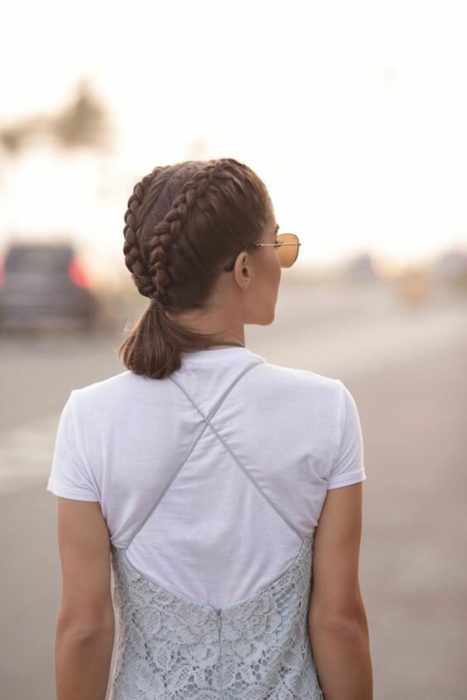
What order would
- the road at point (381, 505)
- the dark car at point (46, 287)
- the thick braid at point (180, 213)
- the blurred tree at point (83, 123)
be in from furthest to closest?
the blurred tree at point (83, 123) < the dark car at point (46, 287) < the road at point (381, 505) < the thick braid at point (180, 213)

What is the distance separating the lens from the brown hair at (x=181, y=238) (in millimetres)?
1965

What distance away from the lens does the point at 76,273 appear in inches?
808

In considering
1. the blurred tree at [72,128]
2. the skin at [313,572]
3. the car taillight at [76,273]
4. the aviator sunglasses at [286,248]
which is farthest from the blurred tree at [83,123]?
the skin at [313,572]

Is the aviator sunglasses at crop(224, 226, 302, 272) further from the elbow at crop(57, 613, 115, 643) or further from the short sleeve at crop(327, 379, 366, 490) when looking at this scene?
the elbow at crop(57, 613, 115, 643)

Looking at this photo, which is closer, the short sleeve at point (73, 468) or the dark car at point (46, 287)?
the short sleeve at point (73, 468)

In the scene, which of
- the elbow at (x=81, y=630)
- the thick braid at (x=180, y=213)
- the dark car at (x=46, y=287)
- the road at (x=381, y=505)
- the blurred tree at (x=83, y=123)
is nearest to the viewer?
the thick braid at (x=180, y=213)

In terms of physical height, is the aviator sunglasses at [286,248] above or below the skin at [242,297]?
above

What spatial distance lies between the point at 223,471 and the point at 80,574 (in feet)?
0.93

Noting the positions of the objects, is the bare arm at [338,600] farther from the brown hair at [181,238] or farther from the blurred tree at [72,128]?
the blurred tree at [72,128]

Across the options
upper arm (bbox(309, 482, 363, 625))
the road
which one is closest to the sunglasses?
upper arm (bbox(309, 482, 363, 625))

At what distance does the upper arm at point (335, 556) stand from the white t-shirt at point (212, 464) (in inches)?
0.8

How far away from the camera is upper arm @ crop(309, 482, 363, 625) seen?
2051 millimetres

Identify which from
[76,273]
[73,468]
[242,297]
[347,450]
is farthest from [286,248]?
[76,273]

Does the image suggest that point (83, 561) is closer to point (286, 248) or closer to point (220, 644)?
point (220, 644)
